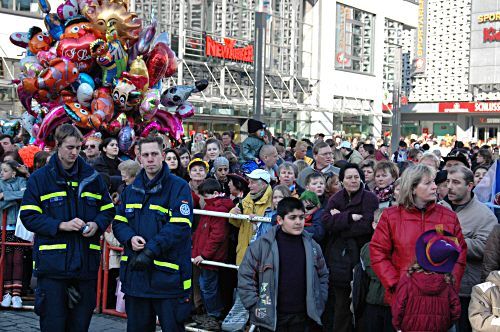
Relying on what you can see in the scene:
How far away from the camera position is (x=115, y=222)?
582cm

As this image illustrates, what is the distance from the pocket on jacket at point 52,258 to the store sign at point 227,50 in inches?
1118

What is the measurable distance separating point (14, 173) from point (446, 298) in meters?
5.96

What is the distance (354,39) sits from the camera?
46000 millimetres

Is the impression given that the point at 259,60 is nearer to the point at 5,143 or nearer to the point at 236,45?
the point at 5,143

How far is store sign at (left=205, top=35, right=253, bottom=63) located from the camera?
110 ft

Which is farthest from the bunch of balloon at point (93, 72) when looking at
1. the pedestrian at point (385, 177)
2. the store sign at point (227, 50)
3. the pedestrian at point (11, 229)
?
the store sign at point (227, 50)

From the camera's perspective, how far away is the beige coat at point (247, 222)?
7527 millimetres

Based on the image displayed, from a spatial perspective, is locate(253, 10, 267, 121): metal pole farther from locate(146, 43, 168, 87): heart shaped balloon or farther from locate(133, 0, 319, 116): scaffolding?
locate(133, 0, 319, 116): scaffolding

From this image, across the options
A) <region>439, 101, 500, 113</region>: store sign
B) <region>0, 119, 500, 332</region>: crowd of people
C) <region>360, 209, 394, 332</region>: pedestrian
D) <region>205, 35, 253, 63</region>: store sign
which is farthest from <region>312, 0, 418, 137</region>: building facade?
<region>360, 209, 394, 332</region>: pedestrian

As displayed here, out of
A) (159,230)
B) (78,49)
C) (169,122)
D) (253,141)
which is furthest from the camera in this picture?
(169,122)

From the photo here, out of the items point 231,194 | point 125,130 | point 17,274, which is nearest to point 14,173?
point 17,274

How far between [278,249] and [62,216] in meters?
1.88

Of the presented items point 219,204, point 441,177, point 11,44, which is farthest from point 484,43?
point 219,204

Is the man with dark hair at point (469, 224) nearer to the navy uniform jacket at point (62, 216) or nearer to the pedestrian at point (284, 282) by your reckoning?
the pedestrian at point (284, 282)
